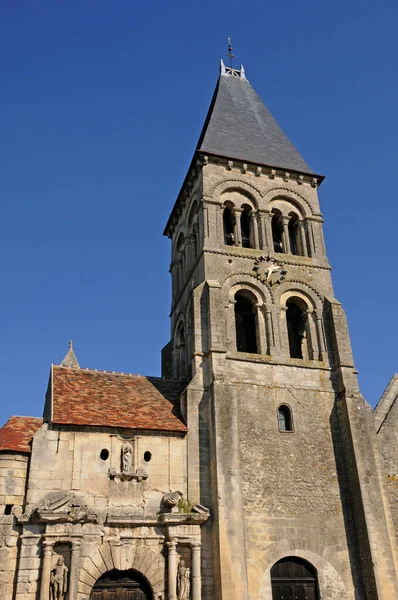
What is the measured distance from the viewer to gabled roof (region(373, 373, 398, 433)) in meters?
18.3

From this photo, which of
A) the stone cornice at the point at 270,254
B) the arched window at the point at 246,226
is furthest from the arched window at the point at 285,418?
the arched window at the point at 246,226

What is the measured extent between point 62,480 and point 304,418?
724 centimetres

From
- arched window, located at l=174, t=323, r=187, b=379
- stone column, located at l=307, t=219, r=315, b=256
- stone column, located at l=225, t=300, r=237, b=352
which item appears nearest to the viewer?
stone column, located at l=225, t=300, r=237, b=352

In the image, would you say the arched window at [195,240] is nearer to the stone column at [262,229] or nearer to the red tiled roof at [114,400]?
the stone column at [262,229]

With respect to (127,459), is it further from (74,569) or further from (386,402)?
(386,402)

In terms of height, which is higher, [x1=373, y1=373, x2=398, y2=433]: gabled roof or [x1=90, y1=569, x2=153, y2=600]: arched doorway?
[x1=373, y1=373, x2=398, y2=433]: gabled roof

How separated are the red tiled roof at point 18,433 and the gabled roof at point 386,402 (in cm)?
1025

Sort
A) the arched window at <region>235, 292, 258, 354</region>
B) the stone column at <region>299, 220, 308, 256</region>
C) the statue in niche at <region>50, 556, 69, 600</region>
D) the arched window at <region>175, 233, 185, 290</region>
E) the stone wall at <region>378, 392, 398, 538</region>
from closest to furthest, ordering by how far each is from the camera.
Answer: the statue in niche at <region>50, 556, 69, 600</region> → the stone wall at <region>378, 392, 398, 538</region> → the arched window at <region>235, 292, 258, 354</region> → the stone column at <region>299, 220, 308, 256</region> → the arched window at <region>175, 233, 185, 290</region>

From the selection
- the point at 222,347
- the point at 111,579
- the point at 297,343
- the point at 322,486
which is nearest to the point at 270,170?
the point at 297,343

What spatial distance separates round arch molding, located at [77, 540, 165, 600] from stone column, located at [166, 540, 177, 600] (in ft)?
0.74

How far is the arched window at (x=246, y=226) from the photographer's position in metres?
21.9

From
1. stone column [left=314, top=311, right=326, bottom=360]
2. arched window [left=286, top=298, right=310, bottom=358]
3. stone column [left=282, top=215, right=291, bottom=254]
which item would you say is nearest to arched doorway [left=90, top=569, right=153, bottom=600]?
stone column [left=314, top=311, right=326, bottom=360]

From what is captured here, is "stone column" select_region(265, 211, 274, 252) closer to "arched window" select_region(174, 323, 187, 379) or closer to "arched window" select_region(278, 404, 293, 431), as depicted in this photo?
"arched window" select_region(174, 323, 187, 379)

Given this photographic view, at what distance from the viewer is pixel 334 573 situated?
51.0 ft
